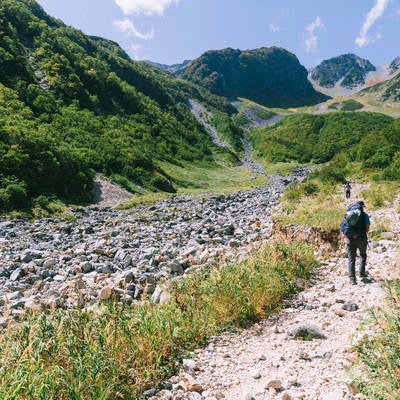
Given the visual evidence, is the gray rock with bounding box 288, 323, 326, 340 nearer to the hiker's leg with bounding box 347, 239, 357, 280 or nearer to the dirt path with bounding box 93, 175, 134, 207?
the hiker's leg with bounding box 347, 239, 357, 280

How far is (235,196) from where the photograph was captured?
28.4m

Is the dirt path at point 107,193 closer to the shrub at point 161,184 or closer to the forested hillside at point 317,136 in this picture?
the shrub at point 161,184

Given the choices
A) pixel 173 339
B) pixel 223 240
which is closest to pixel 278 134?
pixel 223 240

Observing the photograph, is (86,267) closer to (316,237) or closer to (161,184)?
(316,237)

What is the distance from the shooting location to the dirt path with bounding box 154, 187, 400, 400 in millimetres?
4113

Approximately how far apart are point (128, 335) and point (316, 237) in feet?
28.6

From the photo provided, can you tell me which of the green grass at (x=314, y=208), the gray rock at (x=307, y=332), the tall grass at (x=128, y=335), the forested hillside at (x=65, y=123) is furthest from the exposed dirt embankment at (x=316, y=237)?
the forested hillside at (x=65, y=123)

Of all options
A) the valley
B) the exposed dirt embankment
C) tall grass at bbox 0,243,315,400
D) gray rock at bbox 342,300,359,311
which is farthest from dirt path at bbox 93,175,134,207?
gray rock at bbox 342,300,359,311

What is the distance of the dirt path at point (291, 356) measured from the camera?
4.11 m

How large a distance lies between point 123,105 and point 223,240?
5027 centimetres

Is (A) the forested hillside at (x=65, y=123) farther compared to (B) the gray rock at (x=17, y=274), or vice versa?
(A) the forested hillside at (x=65, y=123)

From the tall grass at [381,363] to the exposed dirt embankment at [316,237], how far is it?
20.1 feet

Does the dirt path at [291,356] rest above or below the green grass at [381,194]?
below

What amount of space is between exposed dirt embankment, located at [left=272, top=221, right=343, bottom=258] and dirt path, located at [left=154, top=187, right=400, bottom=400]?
3012mm
